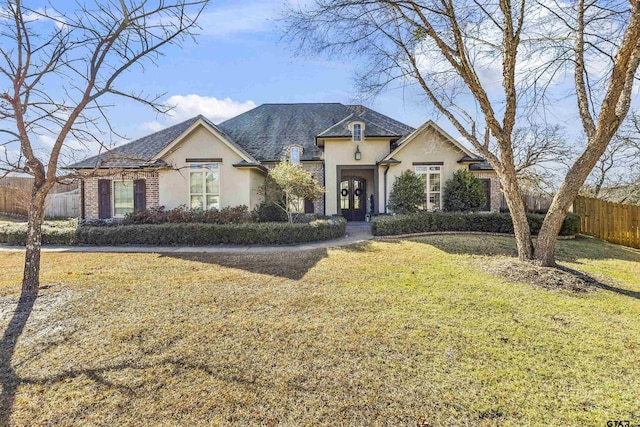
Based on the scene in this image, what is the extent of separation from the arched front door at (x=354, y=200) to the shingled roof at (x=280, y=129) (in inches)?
129

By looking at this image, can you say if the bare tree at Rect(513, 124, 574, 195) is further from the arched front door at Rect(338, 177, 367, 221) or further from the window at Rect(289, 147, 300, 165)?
the window at Rect(289, 147, 300, 165)

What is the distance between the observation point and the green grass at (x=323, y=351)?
9.29ft

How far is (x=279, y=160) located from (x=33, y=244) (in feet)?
42.1

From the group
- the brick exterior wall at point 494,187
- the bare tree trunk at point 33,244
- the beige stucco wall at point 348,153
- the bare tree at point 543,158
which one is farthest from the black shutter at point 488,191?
the bare tree trunk at point 33,244

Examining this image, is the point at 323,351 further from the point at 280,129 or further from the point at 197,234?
the point at 280,129

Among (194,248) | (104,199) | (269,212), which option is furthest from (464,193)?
(104,199)

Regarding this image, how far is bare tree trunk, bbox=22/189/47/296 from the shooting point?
235 inches

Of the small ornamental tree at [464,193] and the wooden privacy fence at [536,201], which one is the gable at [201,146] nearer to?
the small ornamental tree at [464,193]

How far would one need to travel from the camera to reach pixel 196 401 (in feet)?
9.62

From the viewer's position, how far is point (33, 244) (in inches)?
236

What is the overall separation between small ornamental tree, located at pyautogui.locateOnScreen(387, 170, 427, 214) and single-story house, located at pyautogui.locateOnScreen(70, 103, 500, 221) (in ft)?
2.69

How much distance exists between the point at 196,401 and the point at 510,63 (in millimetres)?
9379

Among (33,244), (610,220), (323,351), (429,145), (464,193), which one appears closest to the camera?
(323,351)

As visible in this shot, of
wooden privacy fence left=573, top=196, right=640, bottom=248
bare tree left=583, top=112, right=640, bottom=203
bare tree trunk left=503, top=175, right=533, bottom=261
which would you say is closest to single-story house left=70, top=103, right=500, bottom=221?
wooden privacy fence left=573, top=196, right=640, bottom=248
